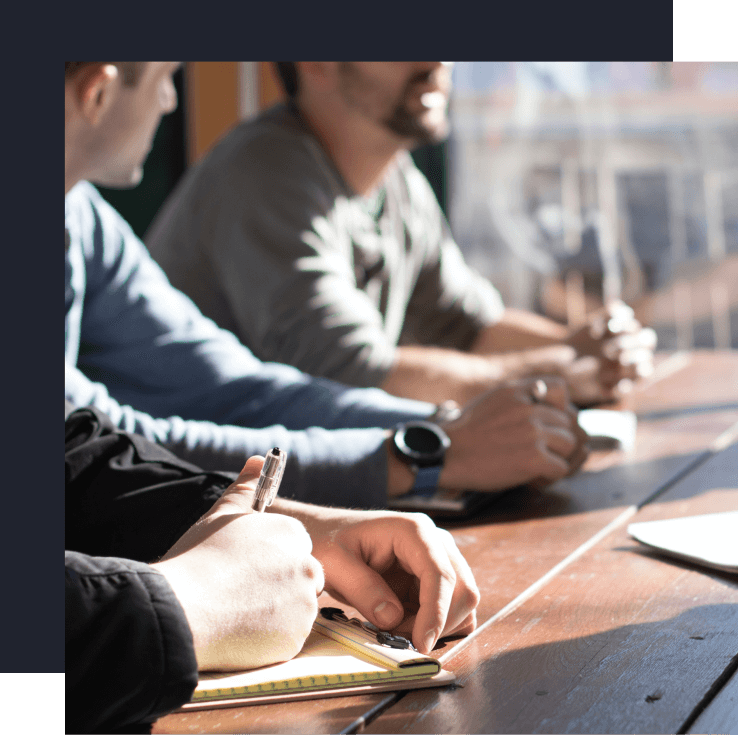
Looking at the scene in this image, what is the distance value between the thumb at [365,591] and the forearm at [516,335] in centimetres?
117

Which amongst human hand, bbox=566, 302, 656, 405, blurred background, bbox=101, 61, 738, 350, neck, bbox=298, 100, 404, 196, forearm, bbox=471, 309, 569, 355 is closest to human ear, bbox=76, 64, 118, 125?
neck, bbox=298, 100, 404, 196

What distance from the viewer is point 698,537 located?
68 cm

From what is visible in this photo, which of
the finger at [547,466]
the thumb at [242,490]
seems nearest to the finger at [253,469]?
the thumb at [242,490]

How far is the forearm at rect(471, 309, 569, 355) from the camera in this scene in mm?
1665

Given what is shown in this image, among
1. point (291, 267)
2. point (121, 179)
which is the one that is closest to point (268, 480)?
point (121, 179)

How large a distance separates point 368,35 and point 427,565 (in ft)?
1.34

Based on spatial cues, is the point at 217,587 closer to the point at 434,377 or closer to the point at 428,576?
the point at 428,576

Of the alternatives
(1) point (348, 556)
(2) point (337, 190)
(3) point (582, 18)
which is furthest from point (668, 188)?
(1) point (348, 556)

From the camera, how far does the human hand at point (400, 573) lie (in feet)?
1.61

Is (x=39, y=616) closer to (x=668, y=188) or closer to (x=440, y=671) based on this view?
(x=440, y=671)

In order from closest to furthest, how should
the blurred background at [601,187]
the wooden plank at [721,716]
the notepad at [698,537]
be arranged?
the wooden plank at [721,716] < the notepad at [698,537] < the blurred background at [601,187]

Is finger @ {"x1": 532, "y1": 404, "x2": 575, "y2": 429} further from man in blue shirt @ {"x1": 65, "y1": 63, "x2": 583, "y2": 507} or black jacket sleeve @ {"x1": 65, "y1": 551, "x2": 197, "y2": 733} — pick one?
black jacket sleeve @ {"x1": 65, "y1": 551, "x2": 197, "y2": 733}

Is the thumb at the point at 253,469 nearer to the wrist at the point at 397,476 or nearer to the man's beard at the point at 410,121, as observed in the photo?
the wrist at the point at 397,476

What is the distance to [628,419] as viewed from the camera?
1.16 metres
